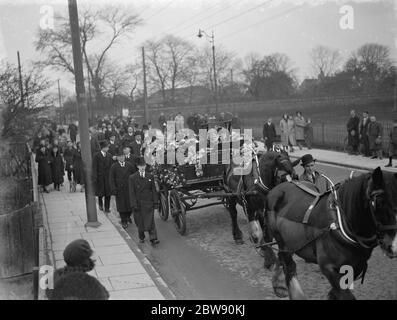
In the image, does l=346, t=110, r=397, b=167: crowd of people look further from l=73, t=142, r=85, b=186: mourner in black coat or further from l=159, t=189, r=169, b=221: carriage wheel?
Result: l=73, t=142, r=85, b=186: mourner in black coat

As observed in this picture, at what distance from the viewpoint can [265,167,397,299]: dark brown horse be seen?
4777 millimetres

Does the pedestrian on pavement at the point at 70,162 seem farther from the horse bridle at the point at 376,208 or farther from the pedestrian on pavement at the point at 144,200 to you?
the horse bridle at the point at 376,208

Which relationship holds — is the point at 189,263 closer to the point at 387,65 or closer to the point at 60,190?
the point at 60,190

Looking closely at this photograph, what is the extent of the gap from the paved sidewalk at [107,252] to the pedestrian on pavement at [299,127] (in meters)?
12.3

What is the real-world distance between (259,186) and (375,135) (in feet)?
36.2

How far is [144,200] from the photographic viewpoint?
9.83 meters

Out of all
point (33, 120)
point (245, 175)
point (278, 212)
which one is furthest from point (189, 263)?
point (33, 120)

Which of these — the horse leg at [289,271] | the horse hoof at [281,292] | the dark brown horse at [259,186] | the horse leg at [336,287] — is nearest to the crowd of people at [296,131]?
the dark brown horse at [259,186]

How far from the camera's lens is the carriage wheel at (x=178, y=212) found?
10.2 metres

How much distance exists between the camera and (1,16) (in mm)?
7527

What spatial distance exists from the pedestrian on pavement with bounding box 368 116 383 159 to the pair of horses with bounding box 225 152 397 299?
40.2ft

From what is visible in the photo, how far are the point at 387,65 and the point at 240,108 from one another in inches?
852

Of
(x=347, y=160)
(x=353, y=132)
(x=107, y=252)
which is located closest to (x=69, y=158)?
(x=107, y=252)

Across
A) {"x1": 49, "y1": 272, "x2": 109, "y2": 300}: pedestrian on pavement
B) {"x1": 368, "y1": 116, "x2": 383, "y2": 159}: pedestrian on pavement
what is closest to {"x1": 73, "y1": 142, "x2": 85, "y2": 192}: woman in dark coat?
{"x1": 368, "y1": 116, "x2": 383, "y2": 159}: pedestrian on pavement
